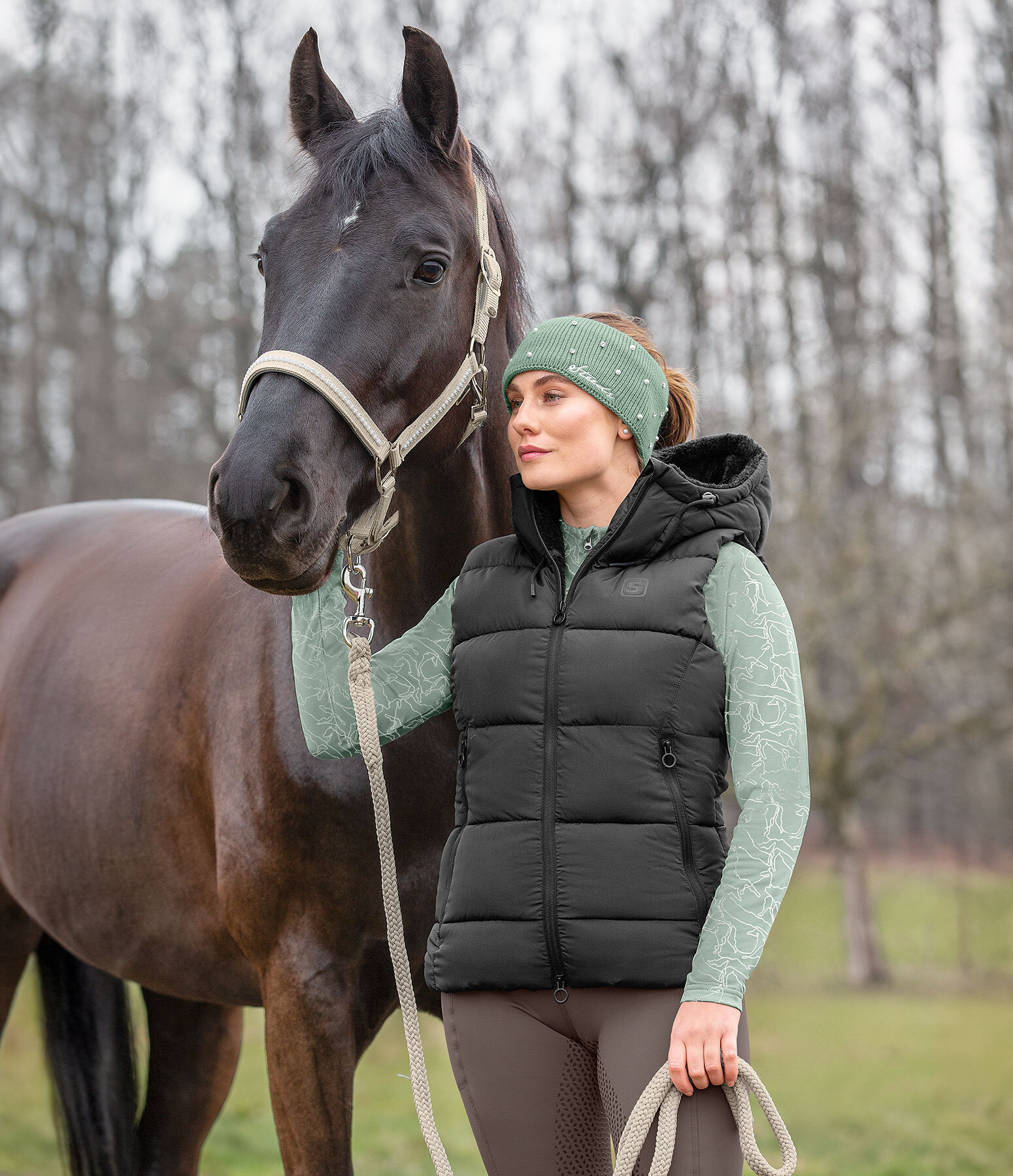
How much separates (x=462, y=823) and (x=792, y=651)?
0.55 metres

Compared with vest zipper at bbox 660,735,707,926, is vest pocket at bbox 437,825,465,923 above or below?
below

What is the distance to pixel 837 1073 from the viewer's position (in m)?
7.18

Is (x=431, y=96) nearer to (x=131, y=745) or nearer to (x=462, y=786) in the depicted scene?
(x=462, y=786)

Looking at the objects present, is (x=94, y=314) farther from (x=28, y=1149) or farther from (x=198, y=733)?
(x=198, y=733)

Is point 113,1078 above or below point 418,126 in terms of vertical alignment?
below

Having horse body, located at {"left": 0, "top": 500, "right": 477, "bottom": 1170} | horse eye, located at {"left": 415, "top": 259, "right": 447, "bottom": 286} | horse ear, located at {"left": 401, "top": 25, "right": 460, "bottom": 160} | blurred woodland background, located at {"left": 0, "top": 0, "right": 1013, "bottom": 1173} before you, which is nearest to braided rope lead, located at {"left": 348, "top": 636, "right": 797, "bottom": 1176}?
horse body, located at {"left": 0, "top": 500, "right": 477, "bottom": 1170}

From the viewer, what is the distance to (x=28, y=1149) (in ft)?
18.2

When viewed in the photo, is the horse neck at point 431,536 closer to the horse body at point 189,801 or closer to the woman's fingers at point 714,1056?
the horse body at point 189,801

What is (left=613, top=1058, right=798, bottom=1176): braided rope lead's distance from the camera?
142cm

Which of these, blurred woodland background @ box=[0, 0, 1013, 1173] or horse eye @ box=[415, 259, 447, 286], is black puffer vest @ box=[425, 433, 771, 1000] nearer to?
horse eye @ box=[415, 259, 447, 286]

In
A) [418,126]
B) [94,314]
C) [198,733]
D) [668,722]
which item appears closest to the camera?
[668,722]

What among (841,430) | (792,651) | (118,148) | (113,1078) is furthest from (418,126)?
(118,148)

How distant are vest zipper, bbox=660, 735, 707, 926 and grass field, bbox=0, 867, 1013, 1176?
430cm

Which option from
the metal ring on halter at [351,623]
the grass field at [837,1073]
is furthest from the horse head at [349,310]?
the grass field at [837,1073]
